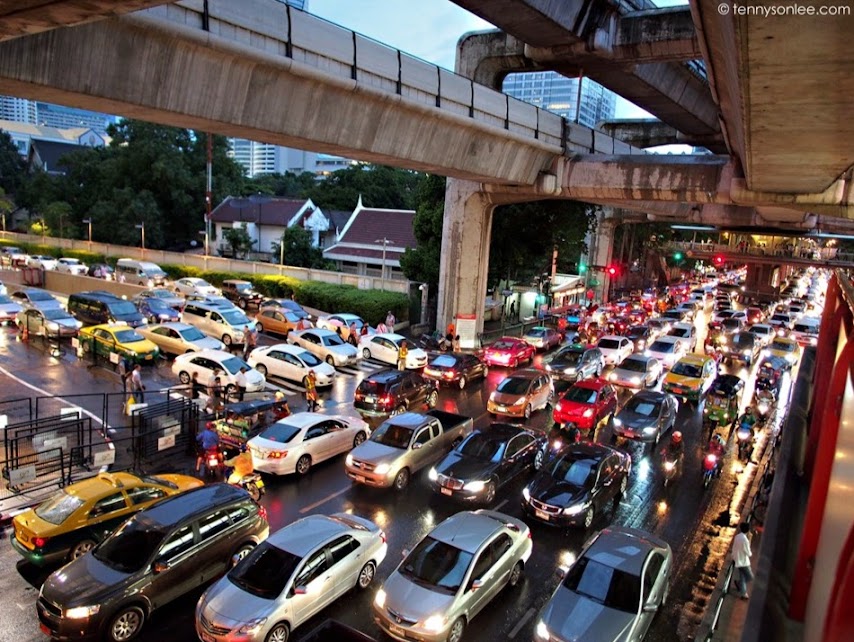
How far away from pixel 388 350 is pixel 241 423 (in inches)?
433

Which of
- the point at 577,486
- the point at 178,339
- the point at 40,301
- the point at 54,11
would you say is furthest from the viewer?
the point at 40,301

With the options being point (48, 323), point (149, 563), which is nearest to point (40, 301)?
point (48, 323)

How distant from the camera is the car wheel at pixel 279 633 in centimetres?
873

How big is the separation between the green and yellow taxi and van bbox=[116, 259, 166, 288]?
20.1m

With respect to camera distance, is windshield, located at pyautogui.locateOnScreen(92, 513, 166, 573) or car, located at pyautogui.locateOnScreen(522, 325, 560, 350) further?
car, located at pyautogui.locateOnScreen(522, 325, 560, 350)

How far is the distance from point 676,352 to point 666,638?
21.3 metres

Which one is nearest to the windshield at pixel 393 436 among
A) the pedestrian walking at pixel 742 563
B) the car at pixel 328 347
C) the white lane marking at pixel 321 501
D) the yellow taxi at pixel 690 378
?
the white lane marking at pixel 321 501

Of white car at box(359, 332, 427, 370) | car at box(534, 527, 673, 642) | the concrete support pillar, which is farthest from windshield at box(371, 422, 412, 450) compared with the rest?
the concrete support pillar

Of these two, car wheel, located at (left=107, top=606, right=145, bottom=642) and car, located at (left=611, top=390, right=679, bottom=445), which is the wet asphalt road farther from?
car, located at (left=611, top=390, right=679, bottom=445)

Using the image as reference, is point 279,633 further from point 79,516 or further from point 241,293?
point 241,293

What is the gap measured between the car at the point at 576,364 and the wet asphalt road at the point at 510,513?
472 cm

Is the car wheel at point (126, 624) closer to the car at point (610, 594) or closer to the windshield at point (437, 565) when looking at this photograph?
the windshield at point (437, 565)

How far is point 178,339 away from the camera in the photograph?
24.6 m

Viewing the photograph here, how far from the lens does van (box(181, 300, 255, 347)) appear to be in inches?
1089
